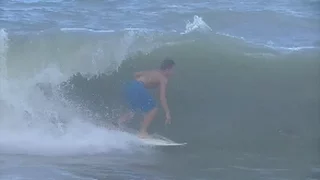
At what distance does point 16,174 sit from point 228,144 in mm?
2990

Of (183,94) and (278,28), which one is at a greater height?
(278,28)

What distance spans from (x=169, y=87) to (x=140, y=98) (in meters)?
1.30

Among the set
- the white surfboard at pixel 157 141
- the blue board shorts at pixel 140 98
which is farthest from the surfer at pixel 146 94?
the white surfboard at pixel 157 141

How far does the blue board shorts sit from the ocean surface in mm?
216

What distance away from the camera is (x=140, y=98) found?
866 centimetres

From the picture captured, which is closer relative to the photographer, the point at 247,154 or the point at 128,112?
the point at 247,154

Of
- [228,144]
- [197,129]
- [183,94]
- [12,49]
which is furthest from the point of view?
[12,49]

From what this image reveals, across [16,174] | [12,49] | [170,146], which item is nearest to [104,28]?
[12,49]

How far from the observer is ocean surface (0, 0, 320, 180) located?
7.38 meters

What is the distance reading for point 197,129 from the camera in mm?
9211

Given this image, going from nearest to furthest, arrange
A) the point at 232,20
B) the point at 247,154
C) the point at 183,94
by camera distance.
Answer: the point at 247,154, the point at 183,94, the point at 232,20

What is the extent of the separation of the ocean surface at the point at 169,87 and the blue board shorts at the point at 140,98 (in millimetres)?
216

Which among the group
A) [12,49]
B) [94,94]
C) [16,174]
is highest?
[12,49]

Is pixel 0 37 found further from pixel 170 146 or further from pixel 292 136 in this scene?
pixel 292 136
